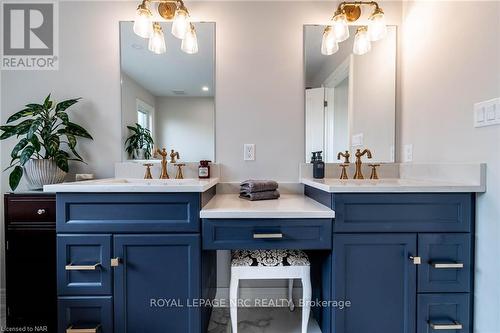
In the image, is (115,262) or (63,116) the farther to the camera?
(63,116)

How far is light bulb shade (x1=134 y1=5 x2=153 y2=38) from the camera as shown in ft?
5.42

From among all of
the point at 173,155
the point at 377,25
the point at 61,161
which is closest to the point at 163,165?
the point at 173,155

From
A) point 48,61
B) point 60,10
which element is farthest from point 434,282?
point 60,10

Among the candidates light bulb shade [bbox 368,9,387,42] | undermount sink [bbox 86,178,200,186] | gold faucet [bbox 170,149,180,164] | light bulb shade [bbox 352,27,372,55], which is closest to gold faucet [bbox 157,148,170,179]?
gold faucet [bbox 170,149,180,164]

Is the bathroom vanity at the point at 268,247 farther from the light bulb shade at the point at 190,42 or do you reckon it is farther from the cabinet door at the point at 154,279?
the light bulb shade at the point at 190,42

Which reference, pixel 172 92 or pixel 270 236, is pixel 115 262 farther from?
pixel 172 92

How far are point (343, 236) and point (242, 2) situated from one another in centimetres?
168

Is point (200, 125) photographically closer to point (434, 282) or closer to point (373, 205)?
point (373, 205)

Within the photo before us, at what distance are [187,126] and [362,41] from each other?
1.37m

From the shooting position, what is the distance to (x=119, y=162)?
1.81m

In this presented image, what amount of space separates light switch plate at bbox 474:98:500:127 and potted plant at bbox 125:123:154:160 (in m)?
1.90

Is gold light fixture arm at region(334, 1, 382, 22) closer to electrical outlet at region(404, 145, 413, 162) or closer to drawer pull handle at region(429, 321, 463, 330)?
electrical outlet at region(404, 145, 413, 162)

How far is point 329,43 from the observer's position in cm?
176

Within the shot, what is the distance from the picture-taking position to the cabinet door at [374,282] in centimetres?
120
